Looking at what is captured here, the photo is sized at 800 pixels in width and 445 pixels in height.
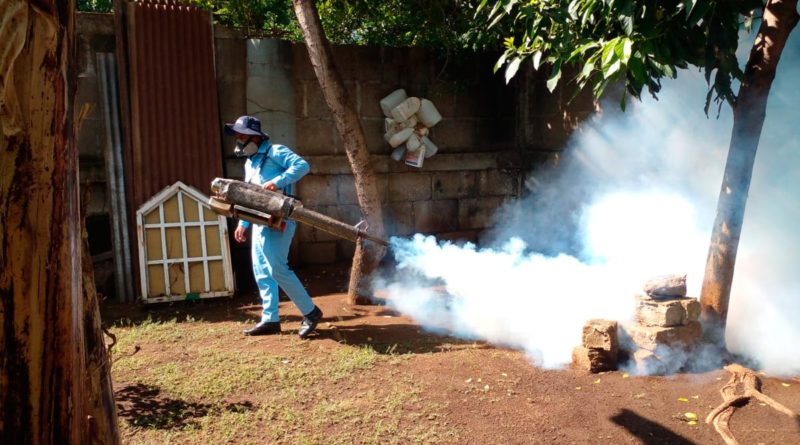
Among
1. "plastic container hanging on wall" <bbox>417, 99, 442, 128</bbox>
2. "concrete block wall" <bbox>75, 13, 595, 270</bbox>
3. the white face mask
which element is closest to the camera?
the white face mask

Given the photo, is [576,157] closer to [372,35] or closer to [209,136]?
[372,35]

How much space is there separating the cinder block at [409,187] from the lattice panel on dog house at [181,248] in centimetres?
236

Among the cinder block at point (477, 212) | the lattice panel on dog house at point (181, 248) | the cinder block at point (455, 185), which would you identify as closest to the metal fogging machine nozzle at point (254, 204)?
the lattice panel on dog house at point (181, 248)

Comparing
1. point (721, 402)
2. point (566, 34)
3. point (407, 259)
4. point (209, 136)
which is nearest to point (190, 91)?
point (209, 136)

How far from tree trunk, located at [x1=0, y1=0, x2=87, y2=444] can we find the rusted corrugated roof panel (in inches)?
209

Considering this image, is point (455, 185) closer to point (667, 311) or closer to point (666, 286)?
point (666, 286)

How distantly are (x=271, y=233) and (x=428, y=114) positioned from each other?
10.8 feet

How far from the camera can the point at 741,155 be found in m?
4.84

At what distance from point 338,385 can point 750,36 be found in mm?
4880

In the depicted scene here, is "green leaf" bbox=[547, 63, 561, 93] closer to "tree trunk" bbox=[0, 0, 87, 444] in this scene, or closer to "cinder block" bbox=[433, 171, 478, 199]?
"tree trunk" bbox=[0, 0, 87, 444]

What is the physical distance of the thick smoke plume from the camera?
547cm

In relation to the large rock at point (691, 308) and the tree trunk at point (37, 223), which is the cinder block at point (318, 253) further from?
the tree trunk at point (37, 223)

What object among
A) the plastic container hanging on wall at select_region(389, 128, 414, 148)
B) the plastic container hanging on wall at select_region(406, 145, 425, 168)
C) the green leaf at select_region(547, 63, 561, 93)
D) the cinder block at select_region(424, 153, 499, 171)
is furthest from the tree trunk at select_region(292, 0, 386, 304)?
the green leaf at select_region(547, 63, 561, 93)

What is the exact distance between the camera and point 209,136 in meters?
7.10
